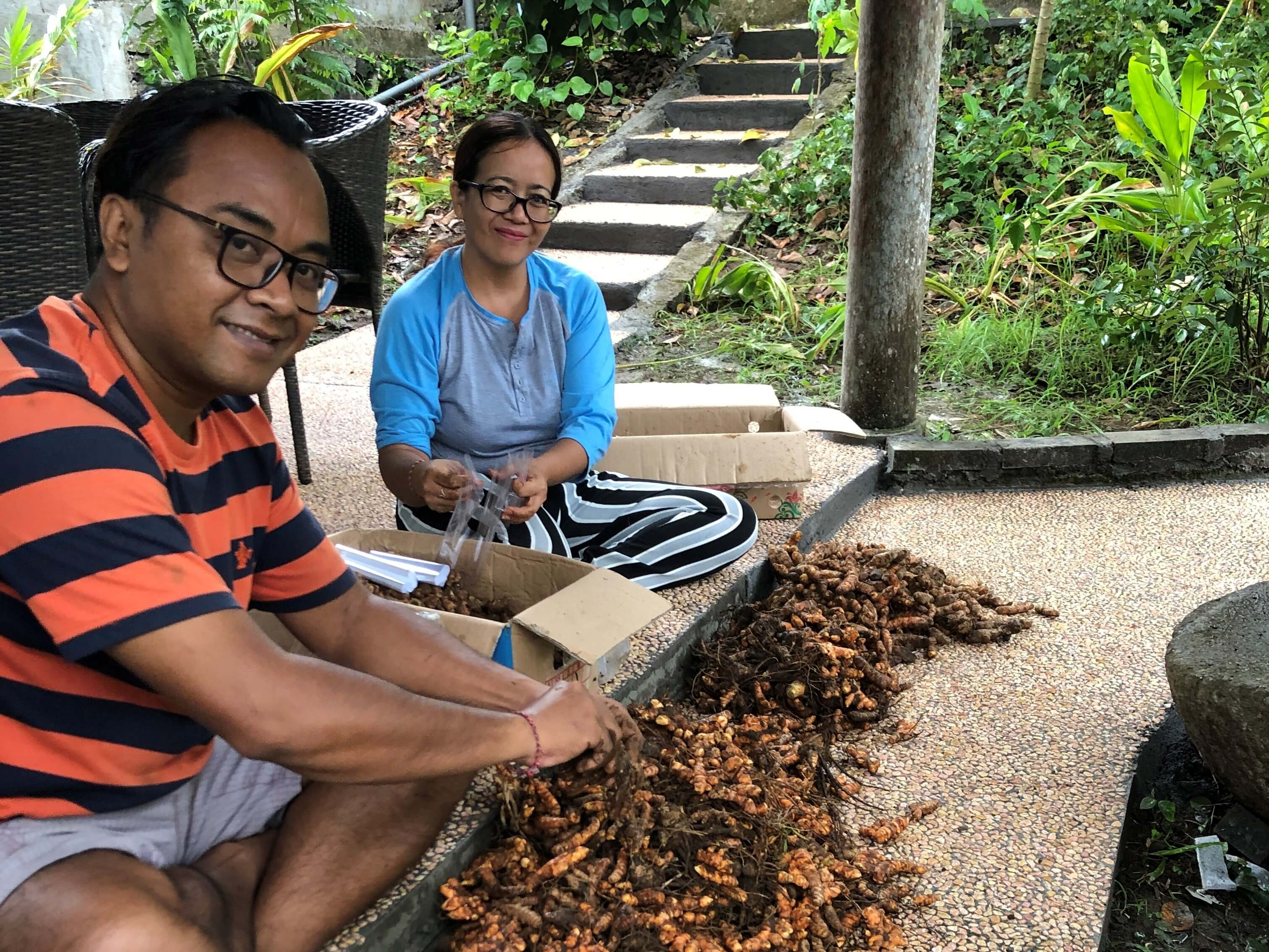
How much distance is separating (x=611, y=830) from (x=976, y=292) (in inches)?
155

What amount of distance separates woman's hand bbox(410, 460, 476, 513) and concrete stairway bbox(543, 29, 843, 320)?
327 cm

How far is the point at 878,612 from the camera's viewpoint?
9.18 feet

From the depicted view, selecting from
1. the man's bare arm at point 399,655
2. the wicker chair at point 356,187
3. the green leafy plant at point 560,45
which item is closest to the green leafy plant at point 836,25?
the green leafy plant at point 560,45

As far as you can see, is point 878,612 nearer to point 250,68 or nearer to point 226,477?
point 226,477

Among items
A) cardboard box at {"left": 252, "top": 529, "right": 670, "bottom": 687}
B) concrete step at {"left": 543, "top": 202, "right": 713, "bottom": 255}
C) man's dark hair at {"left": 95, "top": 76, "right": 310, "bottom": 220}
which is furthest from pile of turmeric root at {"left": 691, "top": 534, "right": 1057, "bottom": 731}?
concrete step at {"left": 543, "top": 202, "right": 713, "bottom": 255}

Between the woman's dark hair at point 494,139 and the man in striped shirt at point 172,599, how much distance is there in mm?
1103

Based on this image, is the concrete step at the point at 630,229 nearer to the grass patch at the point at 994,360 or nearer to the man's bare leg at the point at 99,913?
the grass patch at the point at 994,360

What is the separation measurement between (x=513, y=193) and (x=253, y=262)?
1.21 m

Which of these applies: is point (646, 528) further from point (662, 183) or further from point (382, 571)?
point (662, 183)

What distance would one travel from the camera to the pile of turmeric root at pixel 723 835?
1651mm

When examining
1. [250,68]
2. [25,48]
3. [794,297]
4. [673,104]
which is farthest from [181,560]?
[673,104]

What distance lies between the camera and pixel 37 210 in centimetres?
231

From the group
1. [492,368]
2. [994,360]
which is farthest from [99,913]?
[994,360]

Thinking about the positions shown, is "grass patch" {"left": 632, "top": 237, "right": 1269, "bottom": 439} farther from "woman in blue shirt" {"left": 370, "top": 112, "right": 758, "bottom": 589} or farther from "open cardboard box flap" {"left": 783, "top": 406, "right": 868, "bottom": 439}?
"woman in blue shirt" {"left": 370, "top": 112, "right": 758, "bottom": 589}
